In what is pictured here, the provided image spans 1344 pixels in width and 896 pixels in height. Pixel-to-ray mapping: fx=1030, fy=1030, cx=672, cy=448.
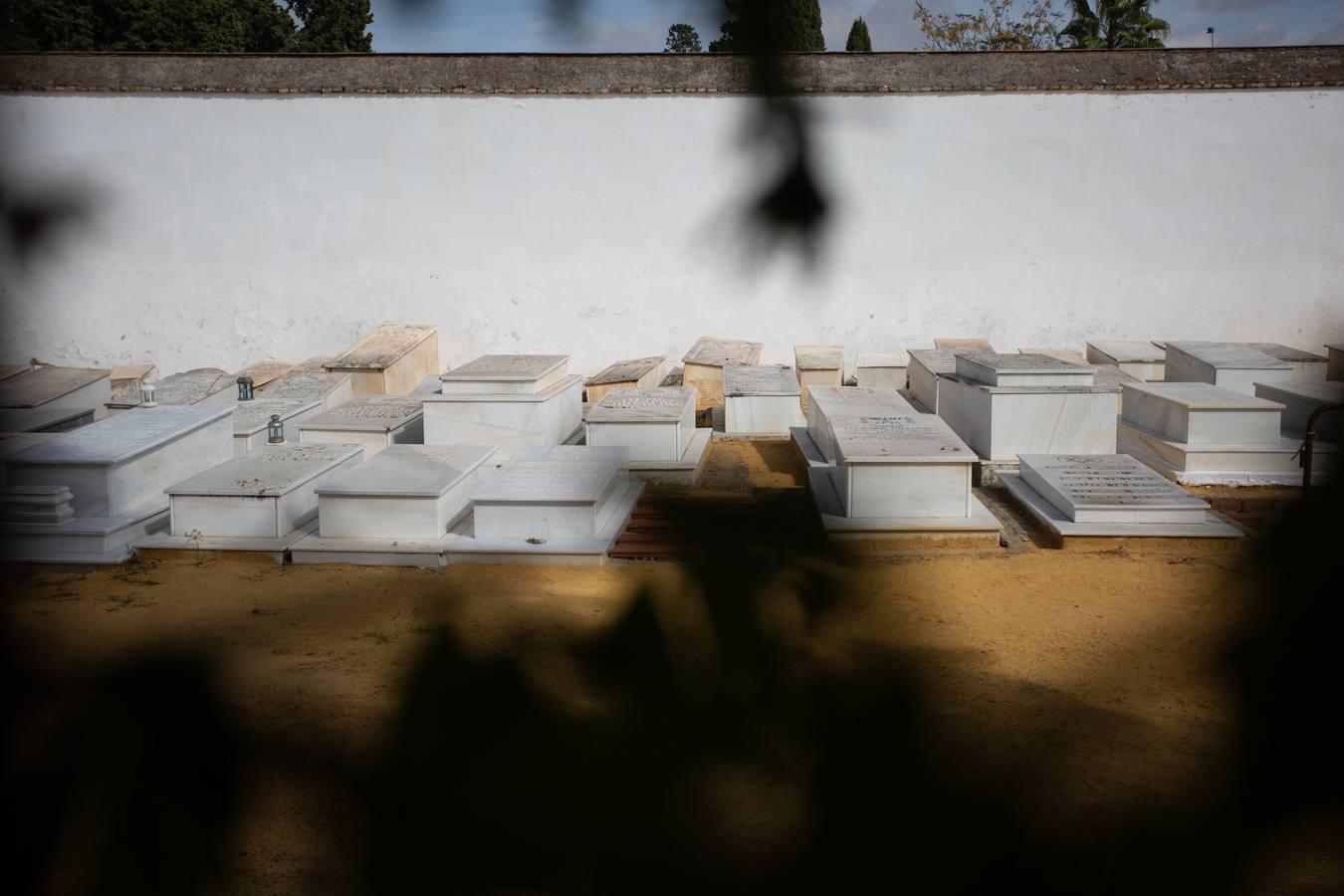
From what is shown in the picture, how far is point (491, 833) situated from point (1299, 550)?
222 centimetres

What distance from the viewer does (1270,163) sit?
38.1ft

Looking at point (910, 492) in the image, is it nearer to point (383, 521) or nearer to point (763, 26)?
point (383, 521)

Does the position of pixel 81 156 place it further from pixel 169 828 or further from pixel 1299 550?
pixel 169 828

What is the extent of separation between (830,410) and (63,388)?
23.0ft

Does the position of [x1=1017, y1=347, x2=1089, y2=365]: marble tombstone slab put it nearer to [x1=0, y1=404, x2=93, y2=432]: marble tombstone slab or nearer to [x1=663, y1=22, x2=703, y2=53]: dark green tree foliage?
[x1=0, y1=404, x2=93, y2=432]: marble tombstone slab

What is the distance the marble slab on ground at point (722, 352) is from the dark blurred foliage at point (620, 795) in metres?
7.69

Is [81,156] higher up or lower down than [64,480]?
higher up

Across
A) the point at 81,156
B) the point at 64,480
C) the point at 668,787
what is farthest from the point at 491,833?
the point at 64,480

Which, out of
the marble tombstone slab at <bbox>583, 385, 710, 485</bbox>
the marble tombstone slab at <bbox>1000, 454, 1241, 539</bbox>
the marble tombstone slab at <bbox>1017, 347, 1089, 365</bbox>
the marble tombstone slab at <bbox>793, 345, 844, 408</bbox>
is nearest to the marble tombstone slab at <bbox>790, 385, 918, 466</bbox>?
the marble tombstone slab at <bbox>583, 385, 710, 485</bbox>

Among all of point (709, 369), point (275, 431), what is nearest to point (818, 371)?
point (709, 369)

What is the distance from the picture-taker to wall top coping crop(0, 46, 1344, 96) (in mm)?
11461

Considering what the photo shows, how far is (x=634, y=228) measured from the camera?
12227 millimetres

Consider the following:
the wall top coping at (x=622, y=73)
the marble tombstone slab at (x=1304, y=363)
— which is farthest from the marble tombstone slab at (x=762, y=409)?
the marble tombstone slab at (x=1304, y=363)

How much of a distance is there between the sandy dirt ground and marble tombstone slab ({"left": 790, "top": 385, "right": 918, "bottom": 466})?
5.93 feet
